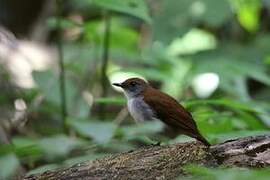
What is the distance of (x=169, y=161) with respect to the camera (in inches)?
A: 150

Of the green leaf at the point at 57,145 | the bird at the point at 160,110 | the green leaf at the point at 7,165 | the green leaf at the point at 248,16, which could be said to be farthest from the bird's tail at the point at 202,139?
the green leaf at the point at 248,16

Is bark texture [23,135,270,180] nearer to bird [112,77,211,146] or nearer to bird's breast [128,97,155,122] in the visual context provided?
bird [112,77,211,146]

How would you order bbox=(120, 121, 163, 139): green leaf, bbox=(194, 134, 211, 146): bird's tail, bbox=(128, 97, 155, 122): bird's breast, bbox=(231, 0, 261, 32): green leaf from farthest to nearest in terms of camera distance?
bbox=(231, 0, 261, 32): green leaf < bbox=(128, 97, 155, 122): bird's breast < bbox=(120, 121, 163, 139): green leaf < bbox=(194, 134, 211, 146): bird's tail

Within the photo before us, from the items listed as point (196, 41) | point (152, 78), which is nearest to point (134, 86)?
point (152, 78)

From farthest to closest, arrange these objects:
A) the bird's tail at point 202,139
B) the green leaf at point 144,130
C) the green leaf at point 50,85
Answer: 1. the green leaf at point 50,85
2. the green leaf at point 144,130
3. the bird's tail at point 202,139

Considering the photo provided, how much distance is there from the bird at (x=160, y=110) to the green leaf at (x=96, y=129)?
1.00 ft

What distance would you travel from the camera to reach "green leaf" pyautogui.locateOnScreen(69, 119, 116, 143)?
451 centimetres

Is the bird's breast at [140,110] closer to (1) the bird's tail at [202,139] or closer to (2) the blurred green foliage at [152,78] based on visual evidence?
(2) the blurred green foliage at [152,78]

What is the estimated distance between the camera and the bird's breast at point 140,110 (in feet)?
15.9

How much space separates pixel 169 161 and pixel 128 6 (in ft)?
5.21

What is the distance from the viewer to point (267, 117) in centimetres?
486

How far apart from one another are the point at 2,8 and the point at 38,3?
2.35 feet

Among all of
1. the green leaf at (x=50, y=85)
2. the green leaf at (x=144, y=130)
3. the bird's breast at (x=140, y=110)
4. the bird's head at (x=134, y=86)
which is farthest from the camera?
the green leaf at (x=50, y=85)

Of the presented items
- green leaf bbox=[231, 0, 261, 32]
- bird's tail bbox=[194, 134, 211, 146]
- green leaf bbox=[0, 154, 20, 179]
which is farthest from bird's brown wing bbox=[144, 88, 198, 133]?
green leaf bbox=[231, 0, 261, 32]
